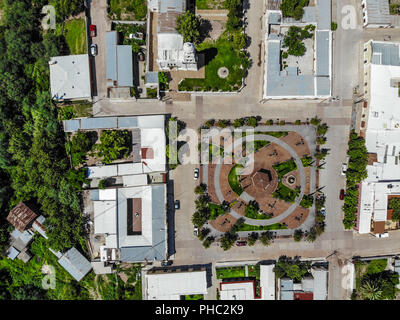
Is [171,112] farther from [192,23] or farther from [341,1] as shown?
[341,1]

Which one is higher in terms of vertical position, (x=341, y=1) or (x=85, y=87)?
(x=341, y=1)

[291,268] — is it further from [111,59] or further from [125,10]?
[125,10]

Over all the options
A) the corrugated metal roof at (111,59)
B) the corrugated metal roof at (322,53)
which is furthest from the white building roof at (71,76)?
the corrugated metal roof at (322,53)

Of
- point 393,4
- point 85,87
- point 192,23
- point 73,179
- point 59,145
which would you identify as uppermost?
point 393,4

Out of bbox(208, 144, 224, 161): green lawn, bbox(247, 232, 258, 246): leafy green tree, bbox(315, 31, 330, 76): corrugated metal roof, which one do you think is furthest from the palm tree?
bbox(315, 31, 330, 76): corrugated metal roof

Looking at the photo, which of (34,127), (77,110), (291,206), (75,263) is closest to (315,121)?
(291,206)

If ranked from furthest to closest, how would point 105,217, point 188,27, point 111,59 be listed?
1. point 105,217
2. point 111,59
3. point 188,27
